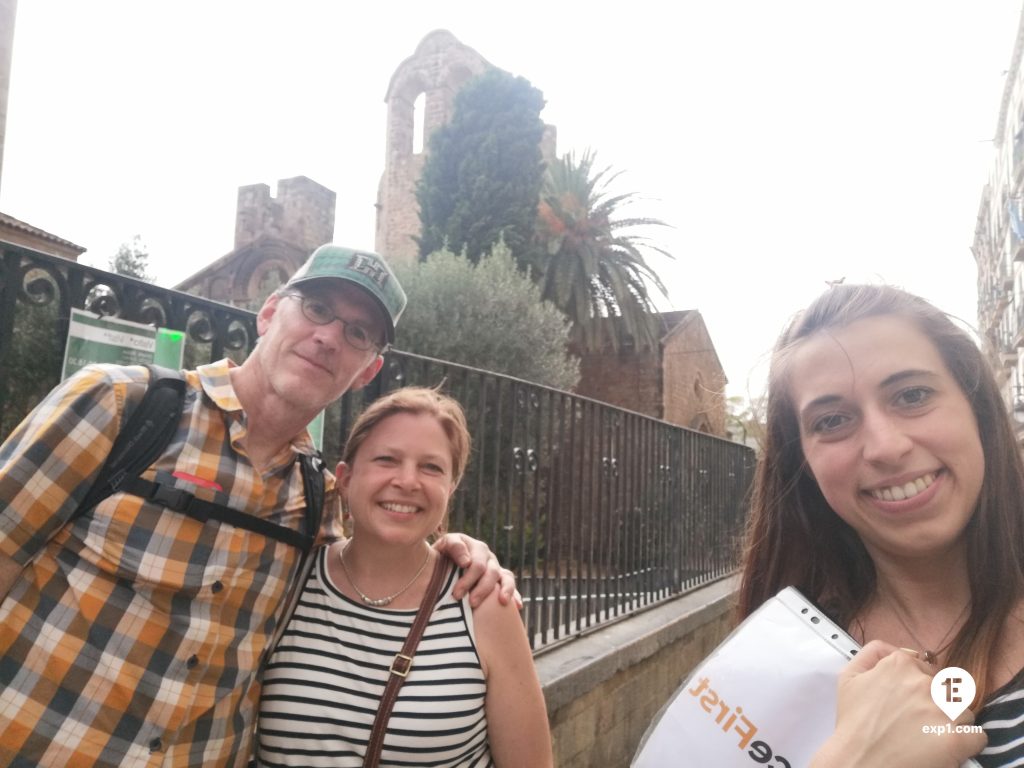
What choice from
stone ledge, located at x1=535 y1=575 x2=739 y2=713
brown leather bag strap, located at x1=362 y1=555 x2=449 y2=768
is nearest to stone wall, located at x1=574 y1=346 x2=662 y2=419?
stone ledge, located at x1=535 y1=575 x2=739 y2=713

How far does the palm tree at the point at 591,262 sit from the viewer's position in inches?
716

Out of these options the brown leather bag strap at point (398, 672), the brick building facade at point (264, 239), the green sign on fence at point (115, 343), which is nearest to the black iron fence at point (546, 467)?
the green sign on fence at point (115, 343)

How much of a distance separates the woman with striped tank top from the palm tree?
16.2 meters

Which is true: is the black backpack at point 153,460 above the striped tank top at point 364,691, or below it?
above

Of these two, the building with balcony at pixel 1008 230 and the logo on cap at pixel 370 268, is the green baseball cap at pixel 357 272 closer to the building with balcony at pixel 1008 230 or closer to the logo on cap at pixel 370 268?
the logo on cap at pixel 370 268

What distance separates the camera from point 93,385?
1577 millimetres

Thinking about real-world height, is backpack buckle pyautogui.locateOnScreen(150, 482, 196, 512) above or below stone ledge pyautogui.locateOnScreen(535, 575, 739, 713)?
above

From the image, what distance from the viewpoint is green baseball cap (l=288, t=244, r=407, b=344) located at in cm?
193

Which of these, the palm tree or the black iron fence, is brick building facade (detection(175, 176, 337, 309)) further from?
the black iron fence

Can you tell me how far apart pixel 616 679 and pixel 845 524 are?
345cm

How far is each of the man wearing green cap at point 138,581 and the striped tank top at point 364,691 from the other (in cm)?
8

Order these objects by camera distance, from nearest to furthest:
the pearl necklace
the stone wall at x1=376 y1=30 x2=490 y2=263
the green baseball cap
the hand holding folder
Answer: the hand holding folder < the pearl necklace < the green baseball cap < the stone wall at x1=376 y1=30 x2=490 y2=263

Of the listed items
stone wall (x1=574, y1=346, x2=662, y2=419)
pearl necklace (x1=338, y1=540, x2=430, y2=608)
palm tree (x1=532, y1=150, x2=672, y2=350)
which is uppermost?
palm tree (x1=532, y1=150, x2=672, y2=350)

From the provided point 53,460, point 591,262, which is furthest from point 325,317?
point 591,262
